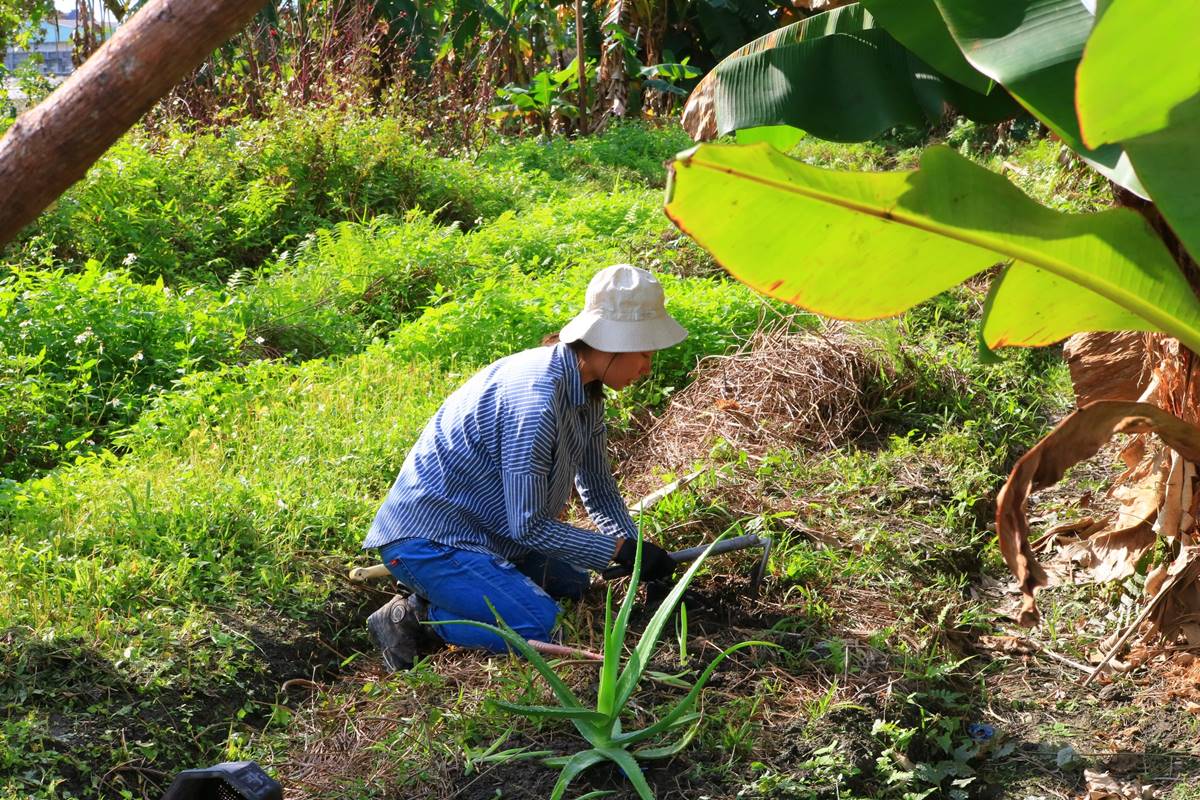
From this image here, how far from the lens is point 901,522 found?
4.26 metres

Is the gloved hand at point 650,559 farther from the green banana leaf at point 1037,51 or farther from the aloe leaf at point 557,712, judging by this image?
the green banana leaf at point 1037,51

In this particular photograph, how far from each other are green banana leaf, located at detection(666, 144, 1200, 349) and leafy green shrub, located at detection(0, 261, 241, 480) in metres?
3.39

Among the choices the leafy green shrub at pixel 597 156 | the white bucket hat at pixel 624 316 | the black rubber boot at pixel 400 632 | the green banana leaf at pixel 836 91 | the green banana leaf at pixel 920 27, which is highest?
the green banana leaf at pixel 920 27

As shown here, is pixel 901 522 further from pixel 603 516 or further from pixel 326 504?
pixel 326 504

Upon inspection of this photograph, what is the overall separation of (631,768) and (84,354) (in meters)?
3.92

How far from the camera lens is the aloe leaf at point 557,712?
2.68 meters

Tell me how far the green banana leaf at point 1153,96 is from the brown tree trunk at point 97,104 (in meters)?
1.68

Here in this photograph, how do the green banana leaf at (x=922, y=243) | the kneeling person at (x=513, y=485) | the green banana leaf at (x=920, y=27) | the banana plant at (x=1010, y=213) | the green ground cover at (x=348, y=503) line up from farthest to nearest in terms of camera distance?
the kneeling person at (x=513, y=485) → the green banana leaf at (x=920, y=27) → the green ground cover at (x=348, y=503) → the green banana leaf at (x=922, y=243) → the banana plant at (x=1010, y=213)

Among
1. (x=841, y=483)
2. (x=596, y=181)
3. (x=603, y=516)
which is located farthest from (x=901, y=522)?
(x=596, y=181)

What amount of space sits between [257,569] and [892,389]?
2.85m

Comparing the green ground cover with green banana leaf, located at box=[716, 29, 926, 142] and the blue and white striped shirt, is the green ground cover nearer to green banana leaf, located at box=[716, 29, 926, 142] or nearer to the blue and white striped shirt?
the blue and white striped shirt

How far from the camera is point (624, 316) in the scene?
3293 millimetres

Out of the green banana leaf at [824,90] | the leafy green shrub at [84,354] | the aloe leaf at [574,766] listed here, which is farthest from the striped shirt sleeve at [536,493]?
the leafy green shrub at [84,354]

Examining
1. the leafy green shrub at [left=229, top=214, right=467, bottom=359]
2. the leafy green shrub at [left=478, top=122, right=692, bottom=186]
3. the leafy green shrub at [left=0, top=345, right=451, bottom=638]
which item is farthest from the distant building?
the leafy green shrub at [left=0, top=345, right=451, bottom=638]
